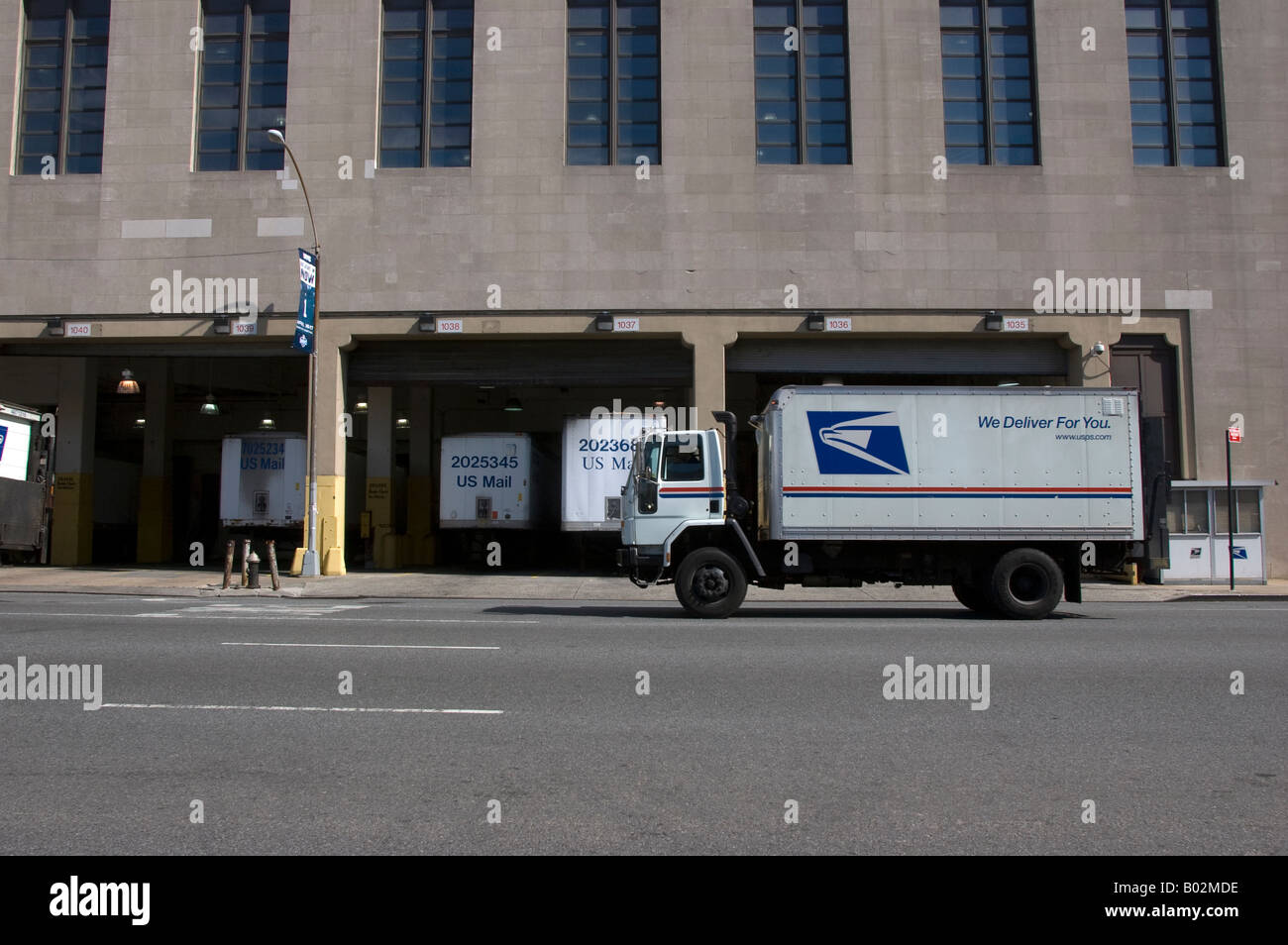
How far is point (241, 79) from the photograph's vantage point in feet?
81.8

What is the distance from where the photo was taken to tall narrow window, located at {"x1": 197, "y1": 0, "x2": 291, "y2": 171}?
81.3 ft

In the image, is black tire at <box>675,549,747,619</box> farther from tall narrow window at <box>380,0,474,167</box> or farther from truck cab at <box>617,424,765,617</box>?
tall narrow window at <box>380,0,474,167</box>

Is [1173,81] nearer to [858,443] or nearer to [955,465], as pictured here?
[955,465]

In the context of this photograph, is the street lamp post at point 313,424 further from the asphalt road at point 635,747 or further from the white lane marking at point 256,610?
the asphalt road at point 635,747

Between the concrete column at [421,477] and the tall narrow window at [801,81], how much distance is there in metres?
13.6

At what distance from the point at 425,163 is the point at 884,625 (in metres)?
17.4

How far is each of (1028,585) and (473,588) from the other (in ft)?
37.3

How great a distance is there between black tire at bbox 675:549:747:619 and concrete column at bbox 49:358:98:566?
21358 mm

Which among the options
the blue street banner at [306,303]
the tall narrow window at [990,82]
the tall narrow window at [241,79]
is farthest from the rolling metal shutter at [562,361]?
the tall narrow window at [990,82]

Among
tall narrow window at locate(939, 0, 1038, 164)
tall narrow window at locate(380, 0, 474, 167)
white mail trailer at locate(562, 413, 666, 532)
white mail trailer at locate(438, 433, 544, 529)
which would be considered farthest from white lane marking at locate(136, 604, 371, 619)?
tall narrow window at locate(939, 0, 1038, 164)

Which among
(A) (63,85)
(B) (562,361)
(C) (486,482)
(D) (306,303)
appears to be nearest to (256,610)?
(D) (306,303)

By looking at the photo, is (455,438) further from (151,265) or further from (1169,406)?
(1169,406)

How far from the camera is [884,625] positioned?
1289cm

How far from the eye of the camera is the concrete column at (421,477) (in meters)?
31.1
